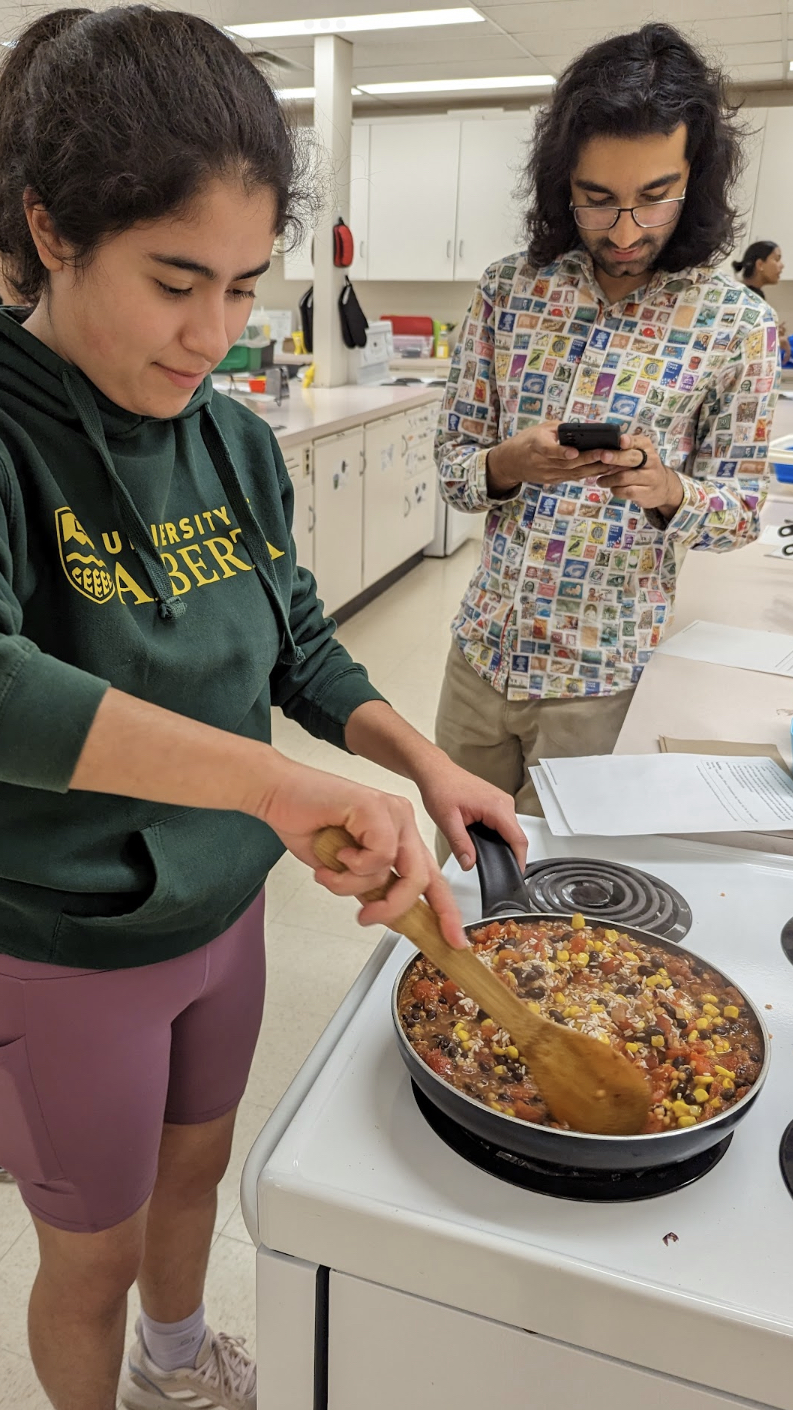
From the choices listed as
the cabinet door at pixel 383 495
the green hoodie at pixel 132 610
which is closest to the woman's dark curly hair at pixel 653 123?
the green hoodie at pixel 132 610

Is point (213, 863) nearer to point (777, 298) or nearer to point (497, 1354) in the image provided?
point (497, 1354)

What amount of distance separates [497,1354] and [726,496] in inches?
48.2

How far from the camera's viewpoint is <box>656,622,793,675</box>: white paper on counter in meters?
1.73

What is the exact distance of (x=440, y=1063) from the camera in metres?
0.83

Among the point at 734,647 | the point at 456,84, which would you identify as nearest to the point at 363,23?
the point at 456,84

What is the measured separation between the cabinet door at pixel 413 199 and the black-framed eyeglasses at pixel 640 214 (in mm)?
5923

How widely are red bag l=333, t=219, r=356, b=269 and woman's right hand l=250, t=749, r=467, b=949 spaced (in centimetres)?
493

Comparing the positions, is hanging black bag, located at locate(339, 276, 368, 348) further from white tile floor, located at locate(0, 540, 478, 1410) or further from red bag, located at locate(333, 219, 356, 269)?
white tile floor, located at locate(0, 540, 478, 1410)

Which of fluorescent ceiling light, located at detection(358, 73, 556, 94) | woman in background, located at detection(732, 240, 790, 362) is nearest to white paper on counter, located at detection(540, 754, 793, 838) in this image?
woman in background, located at detection(732, 240, 790, 362)

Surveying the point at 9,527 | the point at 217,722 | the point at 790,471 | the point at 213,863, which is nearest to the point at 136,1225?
the point at 213,863

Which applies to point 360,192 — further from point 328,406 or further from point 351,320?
point 328,406

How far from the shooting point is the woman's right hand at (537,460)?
1.44 m

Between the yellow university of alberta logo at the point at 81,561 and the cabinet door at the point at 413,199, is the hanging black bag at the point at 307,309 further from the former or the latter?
the yellow university of alberta logo at the point at 81,561

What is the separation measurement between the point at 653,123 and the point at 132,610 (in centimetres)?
106
